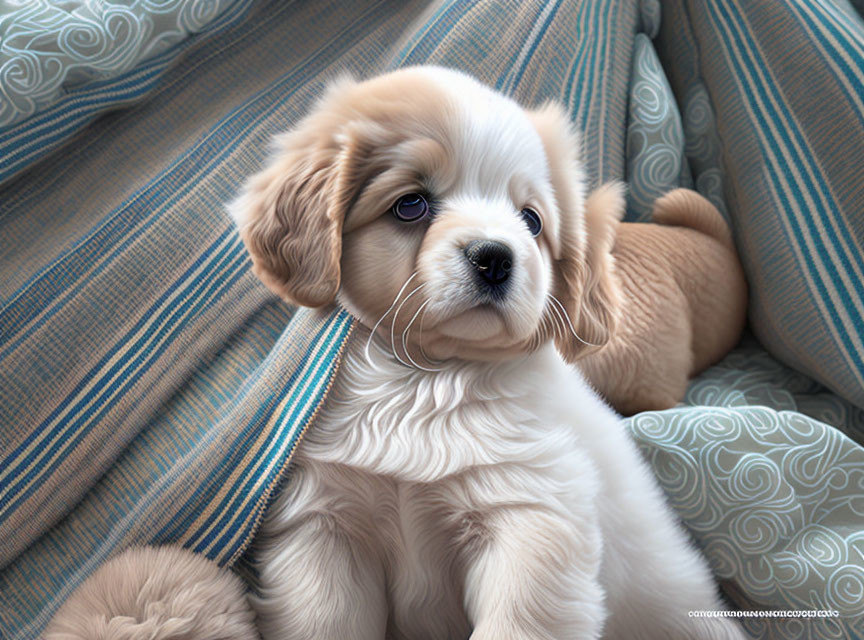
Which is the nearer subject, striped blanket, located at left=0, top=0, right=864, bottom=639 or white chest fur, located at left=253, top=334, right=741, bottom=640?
white chest fur, located at left=253, top=334, right=741, bottom=640

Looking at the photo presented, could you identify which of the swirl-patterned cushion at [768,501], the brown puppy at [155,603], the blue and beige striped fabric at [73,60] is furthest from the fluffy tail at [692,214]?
the brown puppy at [155,603]

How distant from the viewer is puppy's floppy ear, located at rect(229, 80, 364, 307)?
0.78 m

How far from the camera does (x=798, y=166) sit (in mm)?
1343

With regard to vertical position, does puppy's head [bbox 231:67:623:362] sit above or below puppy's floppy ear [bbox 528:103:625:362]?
above

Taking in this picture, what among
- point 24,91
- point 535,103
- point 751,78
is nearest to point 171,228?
point 24,91

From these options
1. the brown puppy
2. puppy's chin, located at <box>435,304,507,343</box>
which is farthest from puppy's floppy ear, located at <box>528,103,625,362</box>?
the brown puppy

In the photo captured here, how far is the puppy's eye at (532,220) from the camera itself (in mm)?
816

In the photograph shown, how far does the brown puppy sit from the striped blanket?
5 centimetres

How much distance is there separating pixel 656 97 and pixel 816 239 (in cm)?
45

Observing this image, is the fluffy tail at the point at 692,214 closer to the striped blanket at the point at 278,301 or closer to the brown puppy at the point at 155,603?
the striped blanket at the point at 278,301

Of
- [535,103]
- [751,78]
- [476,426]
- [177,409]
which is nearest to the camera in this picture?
[476,426]

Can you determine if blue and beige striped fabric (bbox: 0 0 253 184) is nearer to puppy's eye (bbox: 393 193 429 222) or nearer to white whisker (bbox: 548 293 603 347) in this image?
puppy's eye (bbox: 393 193 429 222)

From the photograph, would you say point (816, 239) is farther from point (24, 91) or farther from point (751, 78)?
point (24, 91)

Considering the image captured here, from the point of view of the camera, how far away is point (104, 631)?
2.28 ft
